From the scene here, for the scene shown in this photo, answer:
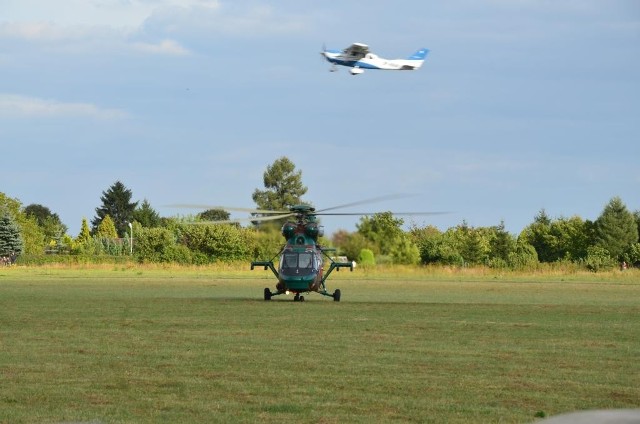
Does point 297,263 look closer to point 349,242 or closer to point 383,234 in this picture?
point 349,242

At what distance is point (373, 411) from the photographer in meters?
12.5

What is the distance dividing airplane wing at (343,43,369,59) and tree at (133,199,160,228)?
376 ft

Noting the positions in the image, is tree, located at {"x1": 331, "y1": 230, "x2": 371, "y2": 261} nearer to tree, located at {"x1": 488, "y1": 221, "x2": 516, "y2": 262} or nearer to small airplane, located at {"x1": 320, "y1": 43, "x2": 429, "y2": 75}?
small airplane, located at {"x1": 320, "y1": 43, "x2": 429, "y2": 75}

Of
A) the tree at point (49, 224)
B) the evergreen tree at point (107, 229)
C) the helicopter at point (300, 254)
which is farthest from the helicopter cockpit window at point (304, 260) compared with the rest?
the evergreen tree at point (107, 229)

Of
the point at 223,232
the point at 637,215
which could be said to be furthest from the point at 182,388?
the point at 637,215

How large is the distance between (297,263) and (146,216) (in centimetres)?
13070

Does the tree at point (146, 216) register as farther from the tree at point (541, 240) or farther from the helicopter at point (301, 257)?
the helicopter at point (301, 257)

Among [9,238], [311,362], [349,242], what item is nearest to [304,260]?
[349,242]

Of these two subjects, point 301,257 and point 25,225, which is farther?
point 25,225

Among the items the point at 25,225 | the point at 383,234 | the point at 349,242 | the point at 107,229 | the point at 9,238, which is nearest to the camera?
the point at 349,242

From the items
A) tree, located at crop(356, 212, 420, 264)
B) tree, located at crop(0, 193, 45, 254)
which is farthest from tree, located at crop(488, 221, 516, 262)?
tree, located at crop(0, 193, 45, 254)

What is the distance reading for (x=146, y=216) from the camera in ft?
541

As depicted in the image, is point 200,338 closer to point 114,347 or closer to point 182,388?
point 114,347

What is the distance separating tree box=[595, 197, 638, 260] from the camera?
305 feet
